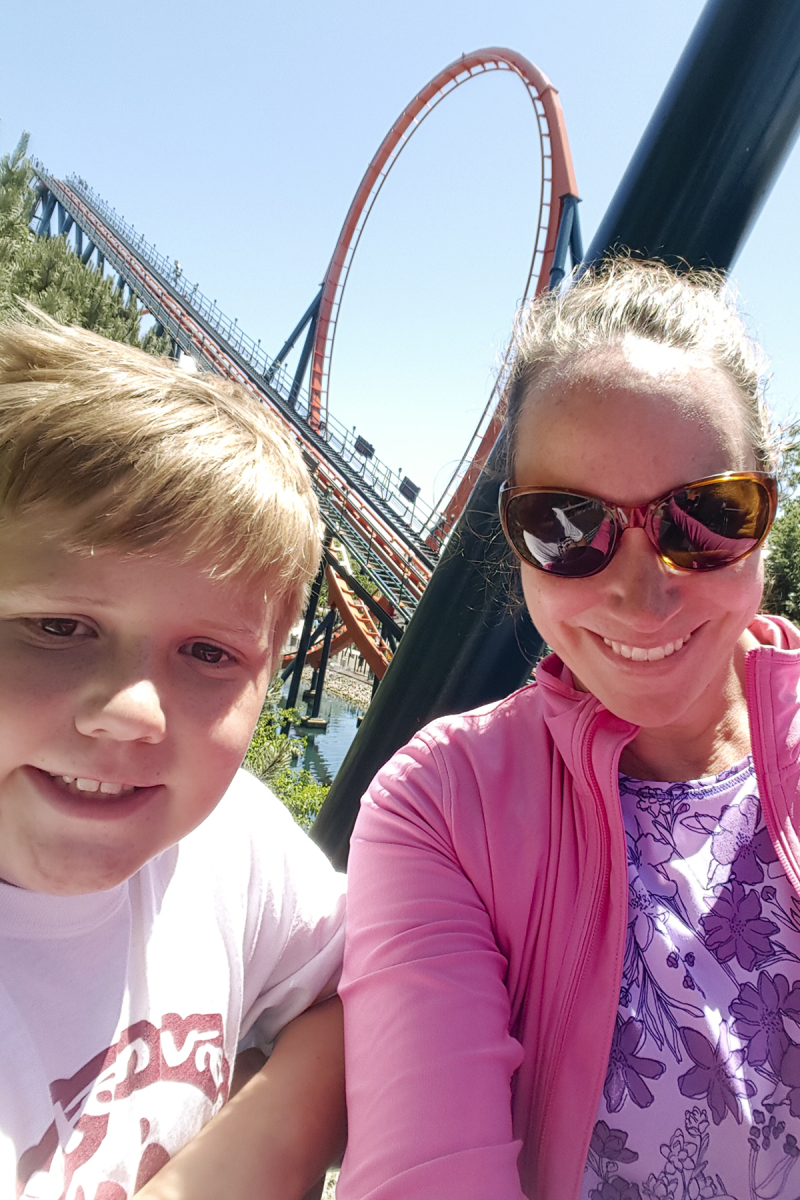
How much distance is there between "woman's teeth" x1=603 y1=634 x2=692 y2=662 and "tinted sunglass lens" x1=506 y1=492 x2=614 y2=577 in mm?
103

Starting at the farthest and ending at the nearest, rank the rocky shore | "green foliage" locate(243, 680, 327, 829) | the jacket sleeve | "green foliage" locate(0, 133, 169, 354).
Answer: the rocky shore
"green foliage" locate(243, 680, 327, 829)
"green foliage" locate(0, 133, 169, 354)
the jacket sleeve

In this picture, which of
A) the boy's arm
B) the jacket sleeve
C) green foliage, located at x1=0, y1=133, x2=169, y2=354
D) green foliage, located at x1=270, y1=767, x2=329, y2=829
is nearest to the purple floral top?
the jacket sleeve

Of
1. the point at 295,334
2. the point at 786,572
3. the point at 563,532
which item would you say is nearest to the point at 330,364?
the point at 295,334

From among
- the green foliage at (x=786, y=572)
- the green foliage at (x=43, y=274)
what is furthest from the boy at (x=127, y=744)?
the green foliage at (x=786, y=572)

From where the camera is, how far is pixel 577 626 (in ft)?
3.13

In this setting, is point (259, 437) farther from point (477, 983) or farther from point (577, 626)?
point (477, 983)

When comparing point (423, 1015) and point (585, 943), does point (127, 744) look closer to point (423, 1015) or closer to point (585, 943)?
point (423, 1015)

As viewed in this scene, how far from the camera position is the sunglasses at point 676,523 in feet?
2.86

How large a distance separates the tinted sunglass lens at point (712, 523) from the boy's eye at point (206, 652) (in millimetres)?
518

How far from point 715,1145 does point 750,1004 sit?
13 cm

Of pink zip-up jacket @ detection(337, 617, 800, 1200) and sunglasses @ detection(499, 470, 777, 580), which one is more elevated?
sunglasses @ detection(499, 470, 777, 580)

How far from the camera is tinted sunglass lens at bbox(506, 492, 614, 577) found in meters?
0.90

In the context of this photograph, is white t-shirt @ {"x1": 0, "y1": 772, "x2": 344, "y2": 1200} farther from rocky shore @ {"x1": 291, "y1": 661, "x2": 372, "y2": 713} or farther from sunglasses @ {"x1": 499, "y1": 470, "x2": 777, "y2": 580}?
rocky shore @ {"x1": 291, "y1": 661, "x2": 372, "y2": 713}

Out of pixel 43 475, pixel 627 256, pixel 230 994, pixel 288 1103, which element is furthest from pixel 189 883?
pixel 627 256
